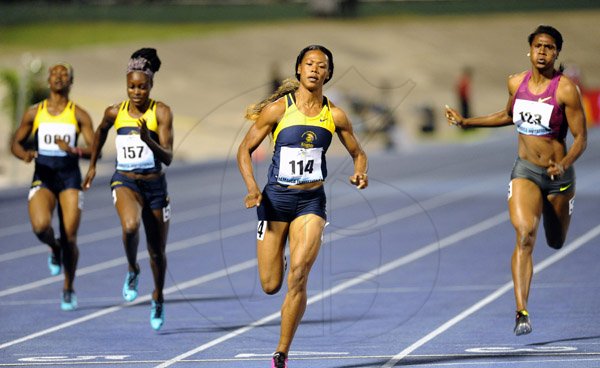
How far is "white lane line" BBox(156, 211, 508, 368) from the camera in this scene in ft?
31.1

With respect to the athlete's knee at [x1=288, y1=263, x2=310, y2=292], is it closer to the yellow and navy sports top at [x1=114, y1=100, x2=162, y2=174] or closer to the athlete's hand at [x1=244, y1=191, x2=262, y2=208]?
the athlete's hand at [x1=244, y1=191, x2=262, y2=208]

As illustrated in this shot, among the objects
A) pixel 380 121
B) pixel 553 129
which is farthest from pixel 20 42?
pixel 553 129

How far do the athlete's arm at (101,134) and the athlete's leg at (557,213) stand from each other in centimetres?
335

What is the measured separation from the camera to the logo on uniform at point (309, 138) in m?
8.08

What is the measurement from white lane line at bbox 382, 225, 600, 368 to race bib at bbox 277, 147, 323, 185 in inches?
51.7

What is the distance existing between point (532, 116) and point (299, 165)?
1.87 meters

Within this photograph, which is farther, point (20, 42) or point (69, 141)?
point (20, 42)

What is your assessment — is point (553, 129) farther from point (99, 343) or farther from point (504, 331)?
point (99, 343)

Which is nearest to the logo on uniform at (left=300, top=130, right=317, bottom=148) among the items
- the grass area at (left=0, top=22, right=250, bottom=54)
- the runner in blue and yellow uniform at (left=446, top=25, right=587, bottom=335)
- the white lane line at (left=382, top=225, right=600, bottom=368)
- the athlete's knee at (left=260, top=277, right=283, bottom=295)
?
the athlete's knee at (left=260, top=277, right=283, bottom=295)

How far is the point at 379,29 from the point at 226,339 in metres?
54.2

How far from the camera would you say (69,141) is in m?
11.4

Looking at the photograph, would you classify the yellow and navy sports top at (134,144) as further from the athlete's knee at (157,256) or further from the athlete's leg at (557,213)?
the athlete's leg at (557,213)

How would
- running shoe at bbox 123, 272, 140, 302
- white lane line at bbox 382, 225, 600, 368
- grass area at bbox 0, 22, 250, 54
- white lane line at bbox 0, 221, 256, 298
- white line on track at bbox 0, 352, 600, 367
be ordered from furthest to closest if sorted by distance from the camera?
grass area at bbox 0, 22, 250, 54 < white lane line at bbox 0, 221, 256, 298 < running shoe at bbox 123, 272, 140, 302 < white lane line at bbox 382, 225, 600, 368 < white line on track at bbox 0, 352, 600, 367

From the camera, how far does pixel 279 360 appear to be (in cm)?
783
